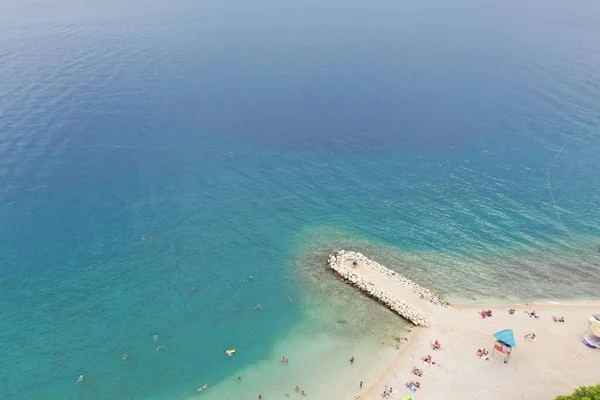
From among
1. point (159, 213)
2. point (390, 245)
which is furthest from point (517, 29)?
point (159, 213)

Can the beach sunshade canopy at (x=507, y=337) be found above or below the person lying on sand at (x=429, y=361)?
above

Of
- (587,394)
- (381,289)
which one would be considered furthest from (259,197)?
(587,394)

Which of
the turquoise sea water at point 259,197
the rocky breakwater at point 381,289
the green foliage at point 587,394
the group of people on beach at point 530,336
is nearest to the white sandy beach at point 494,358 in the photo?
the group of people on beach at point 530,336

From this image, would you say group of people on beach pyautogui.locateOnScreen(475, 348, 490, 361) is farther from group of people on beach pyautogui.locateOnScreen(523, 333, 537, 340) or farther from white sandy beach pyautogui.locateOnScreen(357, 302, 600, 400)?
group of people on beach pyautogui.locateOnScreen(523, 333, 537, 340)

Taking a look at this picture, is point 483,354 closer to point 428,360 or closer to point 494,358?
point 494,358

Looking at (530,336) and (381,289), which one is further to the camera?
(381,289)

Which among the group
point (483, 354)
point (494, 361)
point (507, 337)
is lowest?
point (494, 361)

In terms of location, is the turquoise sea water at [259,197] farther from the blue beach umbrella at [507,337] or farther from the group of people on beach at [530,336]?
the blue beach umbrella at [507,337]

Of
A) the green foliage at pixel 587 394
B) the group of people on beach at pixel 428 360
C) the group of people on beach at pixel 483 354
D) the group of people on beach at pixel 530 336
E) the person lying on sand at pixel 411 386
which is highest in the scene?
the green foliage at pixel 587 394
